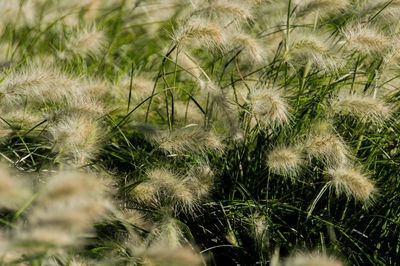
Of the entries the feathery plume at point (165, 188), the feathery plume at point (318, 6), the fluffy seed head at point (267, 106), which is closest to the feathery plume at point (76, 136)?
the feathery plume at point (165, 188)

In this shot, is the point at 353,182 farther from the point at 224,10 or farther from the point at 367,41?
the point at 224,10

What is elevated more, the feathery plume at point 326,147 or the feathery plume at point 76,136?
the feathery plume at point 326,147

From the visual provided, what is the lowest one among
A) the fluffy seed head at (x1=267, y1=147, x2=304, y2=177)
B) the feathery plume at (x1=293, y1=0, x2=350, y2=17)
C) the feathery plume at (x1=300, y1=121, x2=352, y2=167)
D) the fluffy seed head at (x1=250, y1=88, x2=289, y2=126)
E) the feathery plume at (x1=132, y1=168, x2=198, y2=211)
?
the feathery plume at (x1=132, y1=168, x2=198, y2=211)

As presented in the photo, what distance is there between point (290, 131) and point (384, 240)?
0.74 metres

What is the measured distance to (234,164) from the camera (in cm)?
254

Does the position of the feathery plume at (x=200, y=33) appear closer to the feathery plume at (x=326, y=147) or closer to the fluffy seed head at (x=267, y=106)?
the fluffy seed head at (x=267, y=106)

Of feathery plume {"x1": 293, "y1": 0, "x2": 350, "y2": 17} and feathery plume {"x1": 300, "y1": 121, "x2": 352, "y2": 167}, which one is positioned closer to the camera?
feathery plume {"x1": 300, "y1": 121, "x2": 352, "y2": 167}

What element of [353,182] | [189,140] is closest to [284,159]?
[353,182]

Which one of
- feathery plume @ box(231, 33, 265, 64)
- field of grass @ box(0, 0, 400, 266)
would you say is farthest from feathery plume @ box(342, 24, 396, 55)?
feathery plume @ box(231, 33, 265, 64)

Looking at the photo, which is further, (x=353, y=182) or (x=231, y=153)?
(x=231, y=153)

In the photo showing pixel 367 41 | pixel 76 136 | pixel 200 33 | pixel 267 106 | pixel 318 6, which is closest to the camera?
pixel 76 136

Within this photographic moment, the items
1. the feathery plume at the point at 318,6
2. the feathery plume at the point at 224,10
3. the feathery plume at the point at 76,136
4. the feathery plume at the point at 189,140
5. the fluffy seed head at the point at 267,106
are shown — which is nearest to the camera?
the feathery plume at the point at 76,136

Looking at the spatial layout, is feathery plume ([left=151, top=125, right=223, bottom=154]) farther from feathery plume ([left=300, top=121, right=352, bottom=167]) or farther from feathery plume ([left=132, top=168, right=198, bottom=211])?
feathery plume ([left=300, top=121, right=352, bottom=167])

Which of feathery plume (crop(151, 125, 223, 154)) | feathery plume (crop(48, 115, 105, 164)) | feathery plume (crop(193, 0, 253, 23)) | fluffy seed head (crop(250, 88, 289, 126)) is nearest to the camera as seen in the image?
feathery plume (crop(48, 115, 105, 164))
